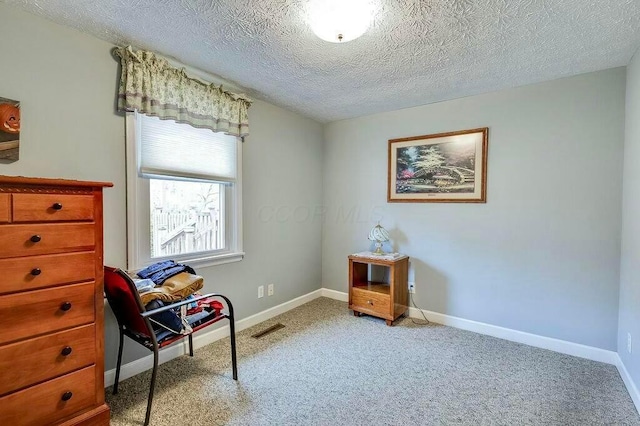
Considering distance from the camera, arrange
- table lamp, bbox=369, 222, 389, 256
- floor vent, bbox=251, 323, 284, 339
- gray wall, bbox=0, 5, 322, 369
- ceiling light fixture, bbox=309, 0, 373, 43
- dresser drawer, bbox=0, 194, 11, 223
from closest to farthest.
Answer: dresser drawer, bbox=0, 194, 11, 223 → ceiling light fixture, bbox=309, 0, 373, 43 → gray wall, bbox=0, 5, 322, 369 → floor vent, bbox=251, 323, 284, 339 → table lamp, bbox=369, 222, 389, 256

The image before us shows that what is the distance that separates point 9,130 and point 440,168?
10.7 feet

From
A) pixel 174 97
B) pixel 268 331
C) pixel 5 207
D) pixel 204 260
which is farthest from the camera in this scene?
pixel 268 331

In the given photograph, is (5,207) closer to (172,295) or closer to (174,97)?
(172,295)

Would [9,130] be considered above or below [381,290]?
above

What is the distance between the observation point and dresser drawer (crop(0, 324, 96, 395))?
1.31 meters

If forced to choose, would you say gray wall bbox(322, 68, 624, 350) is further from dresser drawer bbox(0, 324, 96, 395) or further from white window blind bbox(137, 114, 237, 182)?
dresser drawer bbox(0, 324, 96, 395)

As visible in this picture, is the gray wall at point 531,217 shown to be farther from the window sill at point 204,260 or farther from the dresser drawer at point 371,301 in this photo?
the window sill at point 204,260

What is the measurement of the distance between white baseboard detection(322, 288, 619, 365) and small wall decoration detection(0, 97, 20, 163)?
344 centimetres

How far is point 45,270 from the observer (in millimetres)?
1412

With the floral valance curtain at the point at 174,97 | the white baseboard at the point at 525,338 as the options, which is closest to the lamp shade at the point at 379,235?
the white baseboard at the point at 525,338

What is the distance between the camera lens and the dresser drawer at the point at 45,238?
4.32 feet

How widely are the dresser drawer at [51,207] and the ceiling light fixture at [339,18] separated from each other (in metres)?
1.51

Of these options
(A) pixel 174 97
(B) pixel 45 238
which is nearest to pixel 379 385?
(B) pixel 45 238

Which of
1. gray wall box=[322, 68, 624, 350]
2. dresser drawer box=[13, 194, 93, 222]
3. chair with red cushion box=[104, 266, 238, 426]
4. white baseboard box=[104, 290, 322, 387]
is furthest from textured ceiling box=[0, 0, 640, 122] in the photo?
white baseboard box=[104, 290, 322, 387]
